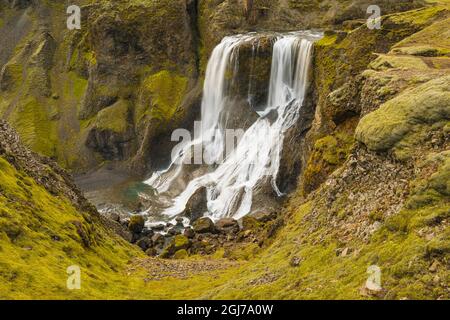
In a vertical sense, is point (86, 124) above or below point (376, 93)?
below

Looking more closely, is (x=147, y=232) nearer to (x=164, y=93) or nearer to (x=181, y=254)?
(x=181, y=254)

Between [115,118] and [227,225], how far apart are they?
182 ft

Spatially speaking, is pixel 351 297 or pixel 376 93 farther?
pixel 376 93

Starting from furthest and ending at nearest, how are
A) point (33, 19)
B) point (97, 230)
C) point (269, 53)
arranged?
Result: point (33, 19)
point (269, 53)
point (97, 230)

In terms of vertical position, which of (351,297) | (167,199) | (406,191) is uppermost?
(406,191)

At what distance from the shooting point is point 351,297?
19.5 metres

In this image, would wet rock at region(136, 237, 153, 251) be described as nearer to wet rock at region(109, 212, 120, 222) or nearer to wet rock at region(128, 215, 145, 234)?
wet rock at region(128, 215, 145, 234)

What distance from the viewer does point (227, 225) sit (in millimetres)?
57125

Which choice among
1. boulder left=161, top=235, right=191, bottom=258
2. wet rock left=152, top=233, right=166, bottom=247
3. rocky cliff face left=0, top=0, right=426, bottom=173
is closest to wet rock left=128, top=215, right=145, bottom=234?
wet rock left=152, top=233, right=166, bottom=247

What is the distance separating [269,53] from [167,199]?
1163 inches

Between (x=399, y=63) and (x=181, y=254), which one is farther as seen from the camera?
(x=181, y=254)

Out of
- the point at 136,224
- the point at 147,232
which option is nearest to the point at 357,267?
the point at 147,232
